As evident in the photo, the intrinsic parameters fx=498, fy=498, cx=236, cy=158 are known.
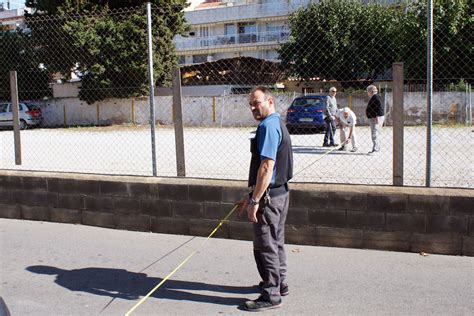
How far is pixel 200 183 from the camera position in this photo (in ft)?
20.1

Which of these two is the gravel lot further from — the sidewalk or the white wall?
the white wall

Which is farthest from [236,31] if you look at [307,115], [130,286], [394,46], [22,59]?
[130,286]

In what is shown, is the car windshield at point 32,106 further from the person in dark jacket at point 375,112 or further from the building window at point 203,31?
the building window at point 203,31

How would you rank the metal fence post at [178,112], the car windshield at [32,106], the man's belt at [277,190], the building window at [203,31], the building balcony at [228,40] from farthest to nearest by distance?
the building window at [203,31] → the building balcony at [228,40] → the car windshield at [32,106] → the metal fence post at [178,112] → the man's belt at [277,190]

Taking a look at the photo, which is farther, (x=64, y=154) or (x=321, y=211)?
(x=64, y=154)

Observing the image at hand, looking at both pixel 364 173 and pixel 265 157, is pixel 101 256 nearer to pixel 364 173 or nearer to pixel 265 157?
pixel 265 157

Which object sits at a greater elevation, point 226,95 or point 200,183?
point 226,95

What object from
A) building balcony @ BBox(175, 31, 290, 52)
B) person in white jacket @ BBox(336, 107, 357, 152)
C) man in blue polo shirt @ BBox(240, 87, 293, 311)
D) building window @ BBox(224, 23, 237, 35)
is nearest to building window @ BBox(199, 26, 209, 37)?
building balcony @ BBox(175, 31, 290, 52)

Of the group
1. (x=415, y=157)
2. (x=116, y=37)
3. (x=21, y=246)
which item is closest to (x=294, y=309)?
(x=21, y=246)

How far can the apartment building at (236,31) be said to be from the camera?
1863 inches

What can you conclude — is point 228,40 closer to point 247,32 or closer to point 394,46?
point 247,32

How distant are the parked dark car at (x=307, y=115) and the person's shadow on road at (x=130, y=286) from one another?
14.0 meters

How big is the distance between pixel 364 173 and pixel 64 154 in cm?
850

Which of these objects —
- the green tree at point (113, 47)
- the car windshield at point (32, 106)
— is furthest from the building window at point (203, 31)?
the car windshield at point (32, 106)
